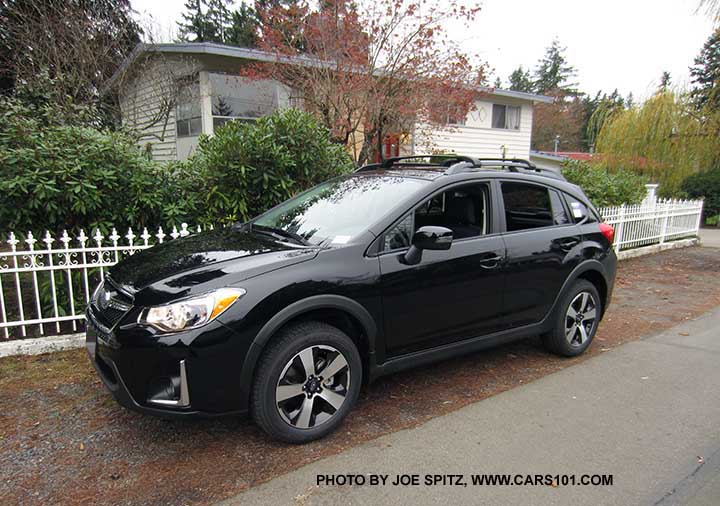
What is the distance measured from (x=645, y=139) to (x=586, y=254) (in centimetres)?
1724

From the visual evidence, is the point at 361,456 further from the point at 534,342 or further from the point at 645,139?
the point at 645,139

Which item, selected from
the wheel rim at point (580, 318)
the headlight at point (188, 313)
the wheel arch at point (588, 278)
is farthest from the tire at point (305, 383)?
the wheel rim at point (580, 318)

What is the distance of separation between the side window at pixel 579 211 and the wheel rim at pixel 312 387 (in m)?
2.79

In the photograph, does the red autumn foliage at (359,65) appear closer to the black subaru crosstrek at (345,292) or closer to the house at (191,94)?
the house at (191,94)

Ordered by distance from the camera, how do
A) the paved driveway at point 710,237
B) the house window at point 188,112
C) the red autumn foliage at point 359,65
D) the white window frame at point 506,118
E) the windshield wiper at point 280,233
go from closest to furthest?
the windshield wiper at point 280,233
the red autumn foliage at point 359,65
the house window at point 188,112
the paved driveway at point 710,237
the white window frame at point 506,118

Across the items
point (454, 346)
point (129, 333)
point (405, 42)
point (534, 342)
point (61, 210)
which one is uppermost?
point (405, 42)

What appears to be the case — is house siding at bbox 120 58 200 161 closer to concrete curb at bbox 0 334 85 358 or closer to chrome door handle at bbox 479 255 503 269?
concrete curb at bbox 0 334 85 358

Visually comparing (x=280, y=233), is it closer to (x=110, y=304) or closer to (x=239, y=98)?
(x=110, y=304)

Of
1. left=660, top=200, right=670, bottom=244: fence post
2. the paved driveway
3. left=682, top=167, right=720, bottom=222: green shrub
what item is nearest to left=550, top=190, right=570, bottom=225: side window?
left=660, top=200, right=670, bottom=244: fence post

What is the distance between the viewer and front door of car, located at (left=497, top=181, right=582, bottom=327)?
3.88m

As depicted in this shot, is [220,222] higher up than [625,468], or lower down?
higher up

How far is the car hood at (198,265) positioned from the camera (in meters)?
2.72

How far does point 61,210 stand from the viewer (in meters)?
4.48

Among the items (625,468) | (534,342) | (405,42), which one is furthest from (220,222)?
(405,42)
